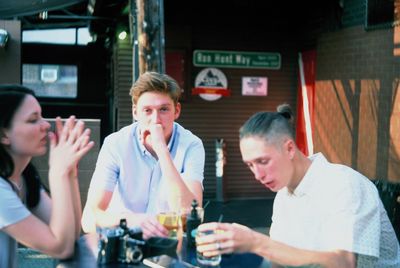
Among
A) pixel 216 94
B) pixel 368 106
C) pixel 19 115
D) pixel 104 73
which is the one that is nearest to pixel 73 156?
pixel 19 115

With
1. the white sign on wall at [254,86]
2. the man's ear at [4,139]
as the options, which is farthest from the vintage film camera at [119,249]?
the white sign on wall at [254,86]

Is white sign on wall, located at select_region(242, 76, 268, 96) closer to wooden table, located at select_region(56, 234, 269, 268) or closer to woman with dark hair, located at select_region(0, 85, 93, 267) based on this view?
wooden table, located at select_region(56, 234, 269, 268)

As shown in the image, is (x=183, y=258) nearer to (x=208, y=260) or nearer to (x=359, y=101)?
(x=208, y=260)

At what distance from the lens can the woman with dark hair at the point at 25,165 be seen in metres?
2.39

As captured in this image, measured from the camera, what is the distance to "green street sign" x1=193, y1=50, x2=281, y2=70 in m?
9.77

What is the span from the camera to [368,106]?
8031 mm

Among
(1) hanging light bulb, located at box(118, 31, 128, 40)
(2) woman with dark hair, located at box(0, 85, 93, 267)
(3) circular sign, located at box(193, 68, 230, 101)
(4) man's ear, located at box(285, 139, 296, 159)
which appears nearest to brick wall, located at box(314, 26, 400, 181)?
(3) circular sign, located at box(193, 68, 230, 101)

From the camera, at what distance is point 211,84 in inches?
388

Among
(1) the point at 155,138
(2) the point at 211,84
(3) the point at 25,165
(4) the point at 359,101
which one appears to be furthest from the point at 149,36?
(2) the point at 211,84

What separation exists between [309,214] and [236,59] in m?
7.58

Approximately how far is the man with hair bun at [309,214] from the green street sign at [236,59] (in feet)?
23.8

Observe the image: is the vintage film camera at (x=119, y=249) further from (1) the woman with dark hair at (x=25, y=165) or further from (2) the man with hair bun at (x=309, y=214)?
(2) the man with hair bun at (x=309, y=214)

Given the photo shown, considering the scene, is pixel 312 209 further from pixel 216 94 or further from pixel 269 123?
pixel 216 94

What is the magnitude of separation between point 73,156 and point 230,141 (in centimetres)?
766
